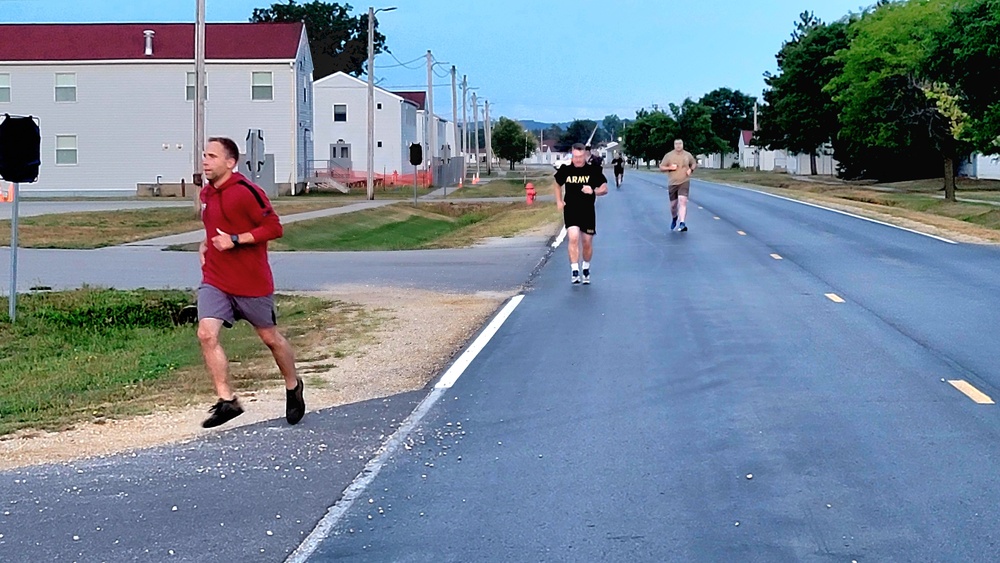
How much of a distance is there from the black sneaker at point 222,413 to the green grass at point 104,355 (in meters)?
1.02

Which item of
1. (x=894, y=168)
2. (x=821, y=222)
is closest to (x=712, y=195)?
(x=821, y=222)

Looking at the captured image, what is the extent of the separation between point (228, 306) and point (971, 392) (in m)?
5.35

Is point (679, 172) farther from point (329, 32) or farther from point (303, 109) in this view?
point (329, 32)

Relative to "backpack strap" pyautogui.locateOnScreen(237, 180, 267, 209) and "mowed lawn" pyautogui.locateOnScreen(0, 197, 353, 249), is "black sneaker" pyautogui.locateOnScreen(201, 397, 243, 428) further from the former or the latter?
"mowed lawn" pyautogui.locateOnScreen(0, 197, 353, 249)

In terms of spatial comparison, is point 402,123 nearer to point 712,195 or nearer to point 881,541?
point 712,195

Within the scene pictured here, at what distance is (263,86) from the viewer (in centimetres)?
5769

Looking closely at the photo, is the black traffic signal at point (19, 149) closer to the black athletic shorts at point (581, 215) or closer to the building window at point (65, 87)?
the black athletic shorts at point (581, 215)

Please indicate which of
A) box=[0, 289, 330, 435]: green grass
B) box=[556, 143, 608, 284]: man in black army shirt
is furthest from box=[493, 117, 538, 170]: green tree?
box=[0, 289, 330, 435]: green grass

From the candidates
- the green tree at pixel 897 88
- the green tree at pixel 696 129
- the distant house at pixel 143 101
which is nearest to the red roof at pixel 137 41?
the distant house at pixel 143 101

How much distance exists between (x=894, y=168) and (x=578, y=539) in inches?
2726

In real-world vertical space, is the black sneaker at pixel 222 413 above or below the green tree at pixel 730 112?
below

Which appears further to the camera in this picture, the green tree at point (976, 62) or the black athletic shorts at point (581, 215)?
the green tree at point (976, 62)

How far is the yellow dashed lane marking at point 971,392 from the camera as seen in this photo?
909cm

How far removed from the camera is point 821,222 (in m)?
30.7
